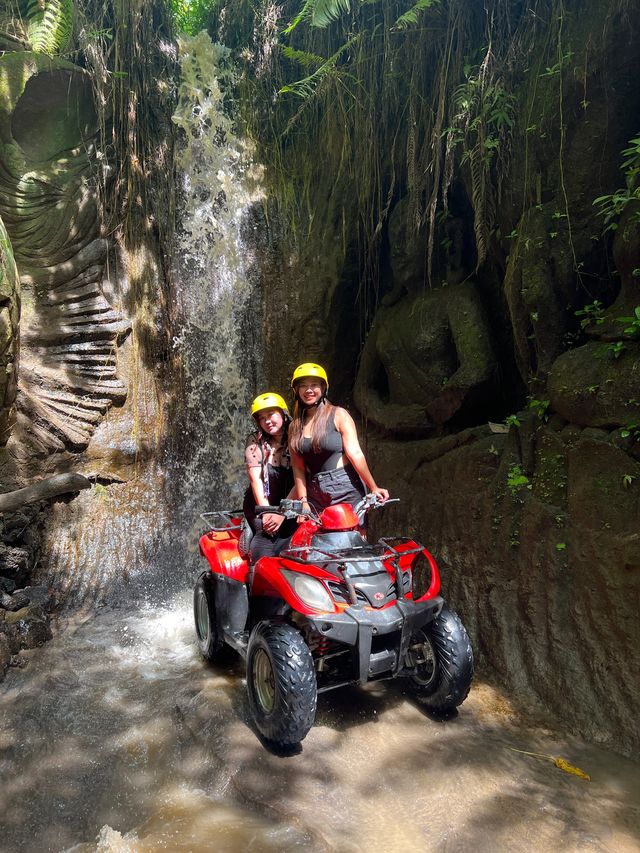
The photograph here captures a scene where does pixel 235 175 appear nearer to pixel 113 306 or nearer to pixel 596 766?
pixel 113 306

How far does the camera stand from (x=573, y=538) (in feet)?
11.0

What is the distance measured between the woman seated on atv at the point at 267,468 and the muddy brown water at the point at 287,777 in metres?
0.93

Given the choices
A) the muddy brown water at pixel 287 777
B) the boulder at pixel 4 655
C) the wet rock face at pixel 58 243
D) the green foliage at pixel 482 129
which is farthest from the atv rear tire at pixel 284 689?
the wet rock face at pixel 58 243

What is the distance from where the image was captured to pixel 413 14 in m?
4.91

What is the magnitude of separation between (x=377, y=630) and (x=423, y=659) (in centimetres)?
64

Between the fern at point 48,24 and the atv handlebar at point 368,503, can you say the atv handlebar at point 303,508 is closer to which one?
the atv handlebar at point 368,503

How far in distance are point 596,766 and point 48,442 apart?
5169mm

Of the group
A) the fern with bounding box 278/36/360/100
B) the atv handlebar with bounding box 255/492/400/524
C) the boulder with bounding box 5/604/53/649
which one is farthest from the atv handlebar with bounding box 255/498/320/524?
the fern with bounding box 278/36/360/100

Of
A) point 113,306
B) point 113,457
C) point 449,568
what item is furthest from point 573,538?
point 113,306

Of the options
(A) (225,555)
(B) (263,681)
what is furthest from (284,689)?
(A) (225,555)

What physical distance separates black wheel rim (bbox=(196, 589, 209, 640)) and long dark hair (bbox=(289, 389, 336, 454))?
1.27m

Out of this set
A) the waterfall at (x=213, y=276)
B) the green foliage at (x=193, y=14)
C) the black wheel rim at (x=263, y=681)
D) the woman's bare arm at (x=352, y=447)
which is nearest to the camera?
the black wheel rim at (x=263, y=681)

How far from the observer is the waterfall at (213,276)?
6430mm

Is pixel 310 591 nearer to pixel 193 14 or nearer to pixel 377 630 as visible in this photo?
pixel 377 630
